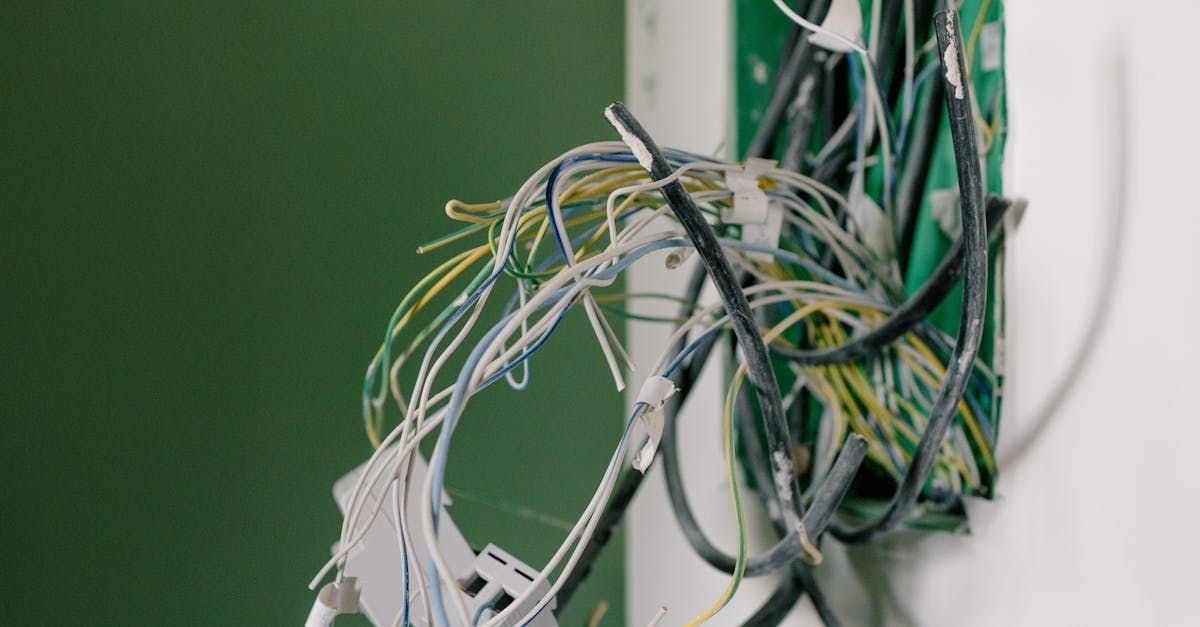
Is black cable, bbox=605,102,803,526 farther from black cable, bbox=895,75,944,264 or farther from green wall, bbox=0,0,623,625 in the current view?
green wall, bbox=0,0,623,625

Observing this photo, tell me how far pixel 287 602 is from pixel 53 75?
1.80ft

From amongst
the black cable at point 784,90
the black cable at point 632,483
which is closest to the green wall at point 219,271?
the black cable at point 632,483

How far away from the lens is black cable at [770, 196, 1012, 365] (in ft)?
1.95

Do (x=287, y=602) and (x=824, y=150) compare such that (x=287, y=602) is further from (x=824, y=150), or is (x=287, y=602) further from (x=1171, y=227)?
(x=1171, y=227)

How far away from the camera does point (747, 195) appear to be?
595mm

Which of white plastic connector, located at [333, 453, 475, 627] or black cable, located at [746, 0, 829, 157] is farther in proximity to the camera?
black cable, located at [746, 0, 829, 157]

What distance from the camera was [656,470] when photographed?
1.03 m

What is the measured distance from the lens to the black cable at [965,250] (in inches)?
19.7

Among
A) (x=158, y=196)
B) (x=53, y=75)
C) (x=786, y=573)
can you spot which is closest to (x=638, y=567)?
(x=786, y=573)

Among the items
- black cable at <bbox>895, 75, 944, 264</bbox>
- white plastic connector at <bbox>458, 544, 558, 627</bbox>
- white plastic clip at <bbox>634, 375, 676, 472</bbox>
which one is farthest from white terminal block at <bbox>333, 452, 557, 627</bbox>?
black cable at <bbox>895, 75, 944, 264</bbox>

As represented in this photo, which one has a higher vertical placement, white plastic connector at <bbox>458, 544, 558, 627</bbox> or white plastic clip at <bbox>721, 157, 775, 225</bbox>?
white plastic clip at <bbox>721, 157, 775, 225</bbox>

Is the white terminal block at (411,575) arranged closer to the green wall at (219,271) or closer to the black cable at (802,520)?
the black cable at (802,520)

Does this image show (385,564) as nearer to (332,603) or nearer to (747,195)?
(332,603)

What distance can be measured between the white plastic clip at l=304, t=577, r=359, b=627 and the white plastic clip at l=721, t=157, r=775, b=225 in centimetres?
36
